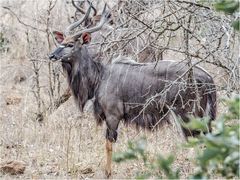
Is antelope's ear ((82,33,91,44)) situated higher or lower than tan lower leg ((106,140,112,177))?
higher

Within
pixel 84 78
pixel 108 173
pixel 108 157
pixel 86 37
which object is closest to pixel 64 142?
pixel 84 78

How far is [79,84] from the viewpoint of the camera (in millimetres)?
7270

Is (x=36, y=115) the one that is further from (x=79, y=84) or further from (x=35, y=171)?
(x=35, y=171)

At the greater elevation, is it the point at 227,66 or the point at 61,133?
the point at 227,66

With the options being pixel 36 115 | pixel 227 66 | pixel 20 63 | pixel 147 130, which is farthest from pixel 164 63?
pixel 20 63

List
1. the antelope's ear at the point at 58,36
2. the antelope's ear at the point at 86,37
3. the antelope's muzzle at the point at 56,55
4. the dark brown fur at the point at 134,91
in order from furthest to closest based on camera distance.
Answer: the antelope's ear at the point at 58,36 < the antelope's ear at the point at 86,37 < the antelope's muzzle at the point at 56,55 < the dark brown fur at the point at 134,91

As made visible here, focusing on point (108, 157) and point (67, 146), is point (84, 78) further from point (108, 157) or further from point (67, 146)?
point (108, 157)

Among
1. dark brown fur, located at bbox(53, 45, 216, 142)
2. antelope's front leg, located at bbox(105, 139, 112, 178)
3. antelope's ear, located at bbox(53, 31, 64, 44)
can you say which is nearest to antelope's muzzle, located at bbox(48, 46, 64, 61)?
dark brown fur, located at bbox(53, 45, 216, 142)

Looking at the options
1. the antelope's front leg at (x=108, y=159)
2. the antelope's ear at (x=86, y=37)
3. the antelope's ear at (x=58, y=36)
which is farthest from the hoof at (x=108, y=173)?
the antelope's ear at (x=58, y=36)

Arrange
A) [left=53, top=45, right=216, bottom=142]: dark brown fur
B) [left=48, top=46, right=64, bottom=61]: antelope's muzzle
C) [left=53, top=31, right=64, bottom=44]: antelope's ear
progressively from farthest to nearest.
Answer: [left=53, top=31, right=64, bottom=44]: antelope's ear, [left=48, top=46, right=64, bottom=61]: antelope's muzzle, [left=53, top=45, right=216, bottom=142]: dark brown fur

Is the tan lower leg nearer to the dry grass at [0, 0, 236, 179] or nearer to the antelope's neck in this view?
the dry grass at [0, 0, 236, 179]

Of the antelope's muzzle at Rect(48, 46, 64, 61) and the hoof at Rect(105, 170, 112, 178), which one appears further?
the antelope's muzzle at Rect(48, 46, 64, 61)

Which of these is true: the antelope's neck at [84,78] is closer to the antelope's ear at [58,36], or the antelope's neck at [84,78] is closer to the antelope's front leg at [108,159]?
the antelope's ear at [58,36]

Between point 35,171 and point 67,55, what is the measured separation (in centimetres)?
136
